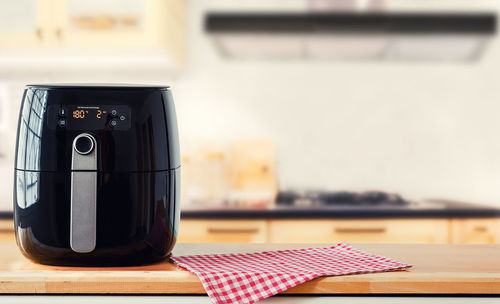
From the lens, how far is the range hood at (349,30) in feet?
7.95

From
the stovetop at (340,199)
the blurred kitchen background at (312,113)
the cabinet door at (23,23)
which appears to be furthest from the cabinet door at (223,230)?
the cabinet door at (23,23)

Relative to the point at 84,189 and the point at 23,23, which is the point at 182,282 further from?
the point at 23,23

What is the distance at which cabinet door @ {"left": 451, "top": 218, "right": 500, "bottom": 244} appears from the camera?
2.39 meters

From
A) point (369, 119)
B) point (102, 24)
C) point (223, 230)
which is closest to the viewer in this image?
point (223, 230)

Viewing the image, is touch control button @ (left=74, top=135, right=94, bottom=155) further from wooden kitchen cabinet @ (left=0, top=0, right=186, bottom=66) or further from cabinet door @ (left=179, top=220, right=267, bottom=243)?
wooden kitchen cabinet @ (left=0, top=0, right=186, bottom=66)

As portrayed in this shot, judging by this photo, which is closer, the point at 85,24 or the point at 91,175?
the point at 91,175

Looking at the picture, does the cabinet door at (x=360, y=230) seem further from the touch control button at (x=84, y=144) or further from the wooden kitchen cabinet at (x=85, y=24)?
the touch control button at (x=84, y=144)

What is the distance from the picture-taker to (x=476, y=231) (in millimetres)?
2402

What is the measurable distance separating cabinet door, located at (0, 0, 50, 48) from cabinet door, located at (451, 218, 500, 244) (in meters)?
1.94

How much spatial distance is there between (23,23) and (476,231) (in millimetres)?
2131

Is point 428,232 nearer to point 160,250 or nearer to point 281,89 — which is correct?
point 281,89

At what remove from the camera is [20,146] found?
3.03 feet

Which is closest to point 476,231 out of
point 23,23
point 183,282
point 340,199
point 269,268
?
point 340,199

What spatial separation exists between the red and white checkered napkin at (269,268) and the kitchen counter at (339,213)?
1271 mm
